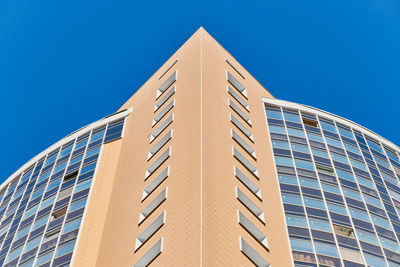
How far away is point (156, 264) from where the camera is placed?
3247cm

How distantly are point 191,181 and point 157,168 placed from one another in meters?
6.33

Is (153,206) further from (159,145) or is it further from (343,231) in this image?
(343,231)

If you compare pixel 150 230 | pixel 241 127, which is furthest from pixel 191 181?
pixel 241 127

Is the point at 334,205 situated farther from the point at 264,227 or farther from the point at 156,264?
the point at 156,264

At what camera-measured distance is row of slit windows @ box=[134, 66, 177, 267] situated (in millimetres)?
34631

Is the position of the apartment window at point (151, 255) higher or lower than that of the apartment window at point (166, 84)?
lower

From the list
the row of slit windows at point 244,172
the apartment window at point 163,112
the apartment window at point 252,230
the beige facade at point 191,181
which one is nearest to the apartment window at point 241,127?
the row of slit windows at point 244,172

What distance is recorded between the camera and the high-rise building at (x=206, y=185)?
3556 cm

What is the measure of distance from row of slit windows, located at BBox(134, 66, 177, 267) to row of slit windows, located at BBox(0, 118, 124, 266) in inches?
258

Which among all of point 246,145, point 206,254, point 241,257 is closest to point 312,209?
point 246,145

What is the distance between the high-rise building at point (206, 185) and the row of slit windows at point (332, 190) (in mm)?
120

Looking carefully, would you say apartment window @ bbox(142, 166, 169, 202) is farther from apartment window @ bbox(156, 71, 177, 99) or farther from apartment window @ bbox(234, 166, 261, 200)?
apartment window @ bbox(156, 71, 177, 99)

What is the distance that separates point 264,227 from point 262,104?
73.2 ft

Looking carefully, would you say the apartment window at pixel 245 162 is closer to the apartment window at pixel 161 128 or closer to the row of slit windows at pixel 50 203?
the apartment window at pixel 161 128
